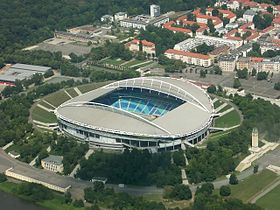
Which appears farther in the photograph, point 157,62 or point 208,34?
point 208,34

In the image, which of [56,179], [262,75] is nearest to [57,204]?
[56,179]

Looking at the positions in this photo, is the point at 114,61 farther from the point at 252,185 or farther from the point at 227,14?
the point at 252,185

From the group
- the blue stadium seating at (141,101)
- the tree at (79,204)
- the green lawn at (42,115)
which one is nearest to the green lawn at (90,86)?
the green lawn at (42,115)

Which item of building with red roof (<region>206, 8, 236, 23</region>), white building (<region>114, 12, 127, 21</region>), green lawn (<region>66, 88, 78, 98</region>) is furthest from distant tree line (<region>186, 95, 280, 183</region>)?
white building (<region>114, 12, 127, 21</region>)

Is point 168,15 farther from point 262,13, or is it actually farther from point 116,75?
point 116,75

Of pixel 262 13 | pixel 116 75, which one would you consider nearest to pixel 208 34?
pixel 262 13

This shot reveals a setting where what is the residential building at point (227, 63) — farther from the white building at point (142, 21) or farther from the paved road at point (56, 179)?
the paved road at point (56, 179)

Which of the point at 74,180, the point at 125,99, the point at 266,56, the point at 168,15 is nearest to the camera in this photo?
the point at 74,180
